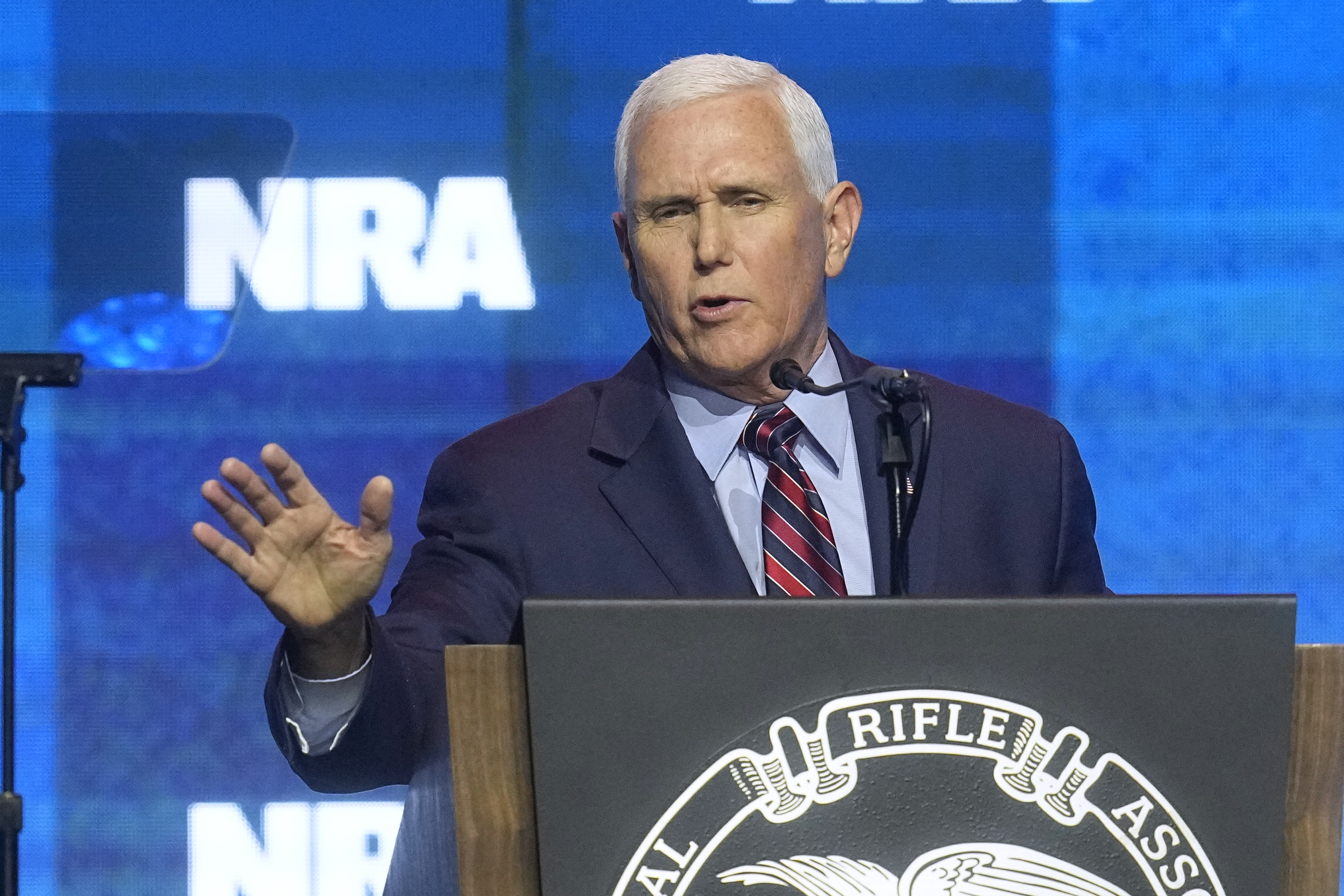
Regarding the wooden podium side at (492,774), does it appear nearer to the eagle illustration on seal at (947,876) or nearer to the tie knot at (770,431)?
the eagle illustration on seal at (947,876)

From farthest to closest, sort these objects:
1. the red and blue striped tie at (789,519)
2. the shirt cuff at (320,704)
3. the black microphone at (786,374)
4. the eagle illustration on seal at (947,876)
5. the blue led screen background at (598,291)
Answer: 1. the blue led screen background at (598,291)
2. the red and blue striped tie at (789,519)
3. the black microphone at (786,374)
4. the shirt cuff at (320,704)
5. the eagle illustration on seal at (947,876)

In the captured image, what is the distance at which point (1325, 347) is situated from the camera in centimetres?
312

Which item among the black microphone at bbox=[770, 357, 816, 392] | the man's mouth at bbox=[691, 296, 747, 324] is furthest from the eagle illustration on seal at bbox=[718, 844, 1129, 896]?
the man's mouth at bbox=[691, 296, 747, 324]

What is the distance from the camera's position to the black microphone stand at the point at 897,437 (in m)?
1.18

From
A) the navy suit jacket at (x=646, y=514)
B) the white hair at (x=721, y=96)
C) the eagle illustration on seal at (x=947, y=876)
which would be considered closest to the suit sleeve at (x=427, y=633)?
the navy suit jacket at (x=646, y=514)

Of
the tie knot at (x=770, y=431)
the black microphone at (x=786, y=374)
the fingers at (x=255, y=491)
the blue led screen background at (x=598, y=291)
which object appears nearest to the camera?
the fingers at (x=255, y=491)

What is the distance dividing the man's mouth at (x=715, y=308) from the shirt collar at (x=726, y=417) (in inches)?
4.0

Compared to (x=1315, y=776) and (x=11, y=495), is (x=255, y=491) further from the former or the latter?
(x=11, y=495)

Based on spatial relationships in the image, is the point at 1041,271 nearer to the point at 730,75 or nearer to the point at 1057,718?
the point at 730,75

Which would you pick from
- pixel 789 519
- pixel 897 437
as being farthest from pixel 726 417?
pixel 897 437

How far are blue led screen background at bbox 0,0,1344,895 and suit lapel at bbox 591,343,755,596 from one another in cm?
125

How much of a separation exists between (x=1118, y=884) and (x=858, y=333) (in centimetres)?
223

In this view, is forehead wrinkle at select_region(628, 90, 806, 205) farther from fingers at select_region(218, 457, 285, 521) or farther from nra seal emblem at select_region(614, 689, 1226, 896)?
nra seal emblem at select_region(614, 689, 1226, 896)

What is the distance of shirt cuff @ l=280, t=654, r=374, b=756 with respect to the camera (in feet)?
3.86
